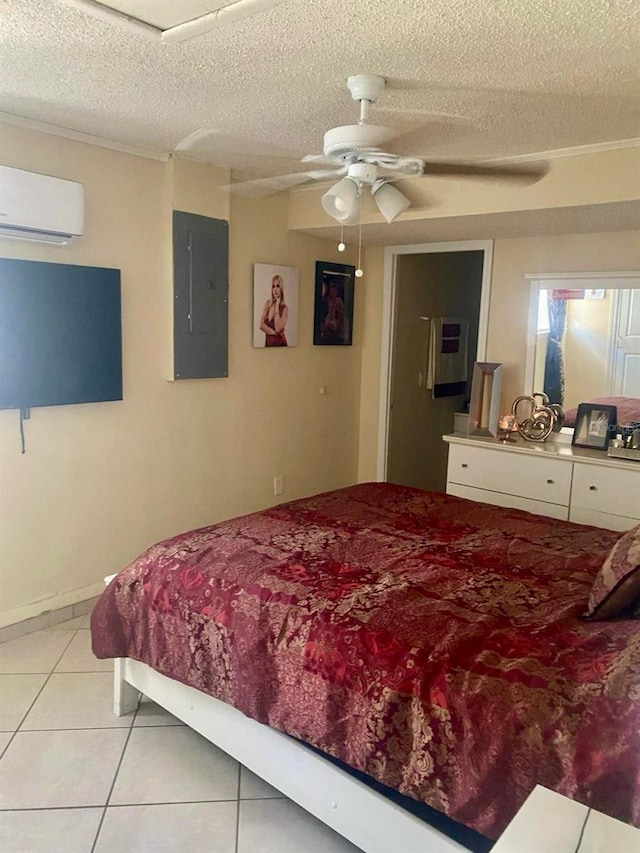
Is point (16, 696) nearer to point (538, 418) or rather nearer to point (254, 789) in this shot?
point (254, 789)

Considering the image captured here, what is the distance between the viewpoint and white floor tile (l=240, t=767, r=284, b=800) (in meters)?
2.12

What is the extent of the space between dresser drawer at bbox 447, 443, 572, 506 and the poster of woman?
1.31 metres

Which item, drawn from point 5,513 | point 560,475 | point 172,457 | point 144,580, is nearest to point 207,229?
point 172,457

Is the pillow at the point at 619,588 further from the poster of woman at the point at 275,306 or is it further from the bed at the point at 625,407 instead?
the poster of woman at the point at 275,306

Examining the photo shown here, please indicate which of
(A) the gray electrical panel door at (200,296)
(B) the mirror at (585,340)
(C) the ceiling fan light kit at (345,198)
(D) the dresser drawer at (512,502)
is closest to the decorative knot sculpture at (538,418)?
(B) the mirror at (585,340)

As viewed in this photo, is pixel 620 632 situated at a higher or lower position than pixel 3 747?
higher

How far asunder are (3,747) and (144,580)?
800mm

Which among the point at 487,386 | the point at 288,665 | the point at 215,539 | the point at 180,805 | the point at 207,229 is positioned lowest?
the point at 180,805

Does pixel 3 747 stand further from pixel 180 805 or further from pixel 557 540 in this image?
pixel 557 540

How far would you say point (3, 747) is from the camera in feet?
7.59

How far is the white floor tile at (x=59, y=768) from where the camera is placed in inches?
81.9

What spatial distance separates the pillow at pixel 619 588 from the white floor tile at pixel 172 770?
1.30m

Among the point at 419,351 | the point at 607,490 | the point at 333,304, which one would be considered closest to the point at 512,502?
the point at 607,490

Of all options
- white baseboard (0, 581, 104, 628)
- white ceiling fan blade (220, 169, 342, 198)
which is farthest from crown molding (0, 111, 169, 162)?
A: white baseboard (0, 581, 104, 628)
